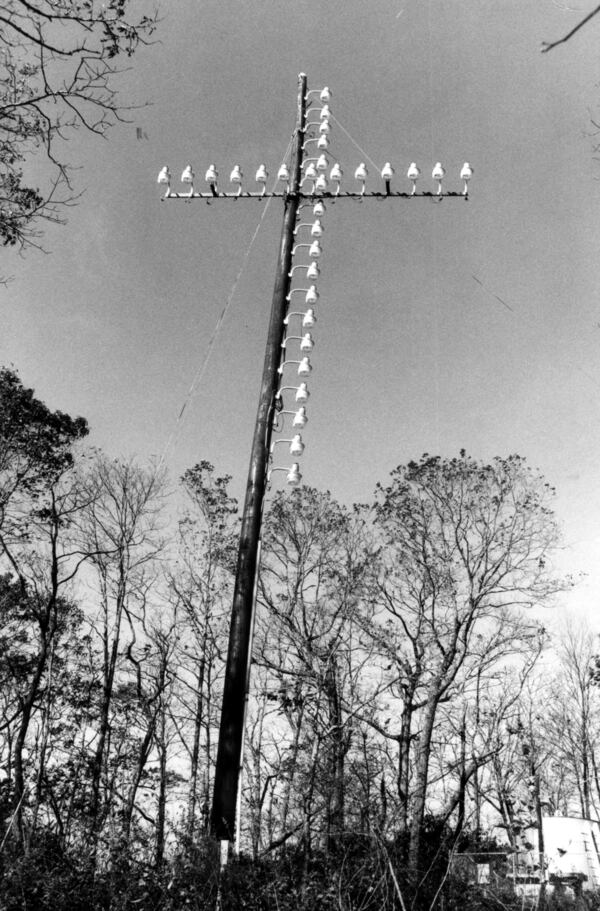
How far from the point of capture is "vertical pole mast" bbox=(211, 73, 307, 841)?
14.1 ft

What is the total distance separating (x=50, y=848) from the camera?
3.73m

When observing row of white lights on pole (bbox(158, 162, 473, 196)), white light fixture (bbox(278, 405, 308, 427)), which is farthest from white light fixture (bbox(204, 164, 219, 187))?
white light fixture (bbox(278, 405, 308, 427))

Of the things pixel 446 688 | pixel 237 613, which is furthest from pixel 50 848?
pixel 446 688

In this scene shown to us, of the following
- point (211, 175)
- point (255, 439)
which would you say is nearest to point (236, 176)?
point (211, 175)

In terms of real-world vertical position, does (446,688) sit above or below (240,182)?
Result: below

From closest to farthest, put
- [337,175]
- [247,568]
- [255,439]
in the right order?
[247,568]
[255,439]
[337,175]

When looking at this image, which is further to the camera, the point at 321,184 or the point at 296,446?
the point at 321,184

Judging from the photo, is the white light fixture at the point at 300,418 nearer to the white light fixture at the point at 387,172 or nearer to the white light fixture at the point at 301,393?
the white light fixture at the point at 301,393

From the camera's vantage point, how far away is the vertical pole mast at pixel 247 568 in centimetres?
429

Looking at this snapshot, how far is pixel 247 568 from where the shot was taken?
17.0 ft

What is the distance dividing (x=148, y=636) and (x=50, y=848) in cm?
1274

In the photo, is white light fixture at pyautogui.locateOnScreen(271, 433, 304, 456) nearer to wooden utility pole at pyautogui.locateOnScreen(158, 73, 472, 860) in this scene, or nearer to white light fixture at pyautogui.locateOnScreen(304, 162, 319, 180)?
wooden utility pole at pyautogui.locateOnScreen(158, 73, 472, 860)

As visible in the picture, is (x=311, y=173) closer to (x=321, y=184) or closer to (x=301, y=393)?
(x=321, y=184)

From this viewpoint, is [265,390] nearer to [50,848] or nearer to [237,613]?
[237,613]
